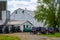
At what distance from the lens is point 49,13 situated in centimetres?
7119

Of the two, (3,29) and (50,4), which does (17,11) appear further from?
(3,29)

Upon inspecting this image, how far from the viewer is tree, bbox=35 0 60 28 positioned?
70.8m

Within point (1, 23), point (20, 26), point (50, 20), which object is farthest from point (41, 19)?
point (1, 23)

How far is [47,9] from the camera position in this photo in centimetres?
7200

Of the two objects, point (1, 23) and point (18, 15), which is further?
point (18, 15)

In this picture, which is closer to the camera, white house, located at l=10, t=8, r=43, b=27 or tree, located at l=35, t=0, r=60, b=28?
tree, located at l=35, t=0, r=60, b=28

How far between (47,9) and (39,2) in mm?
2922

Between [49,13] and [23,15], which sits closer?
[49,13]

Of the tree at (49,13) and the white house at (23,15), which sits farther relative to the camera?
the white house at (23,15)

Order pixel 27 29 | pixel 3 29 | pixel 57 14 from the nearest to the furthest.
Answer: pixel 3 29
pixel 27 29
pixel 57 14

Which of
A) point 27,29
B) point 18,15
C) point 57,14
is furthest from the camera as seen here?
point 18,15

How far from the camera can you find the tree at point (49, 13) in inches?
2788

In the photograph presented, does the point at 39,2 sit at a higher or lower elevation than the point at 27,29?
higher

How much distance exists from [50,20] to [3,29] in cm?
2233
